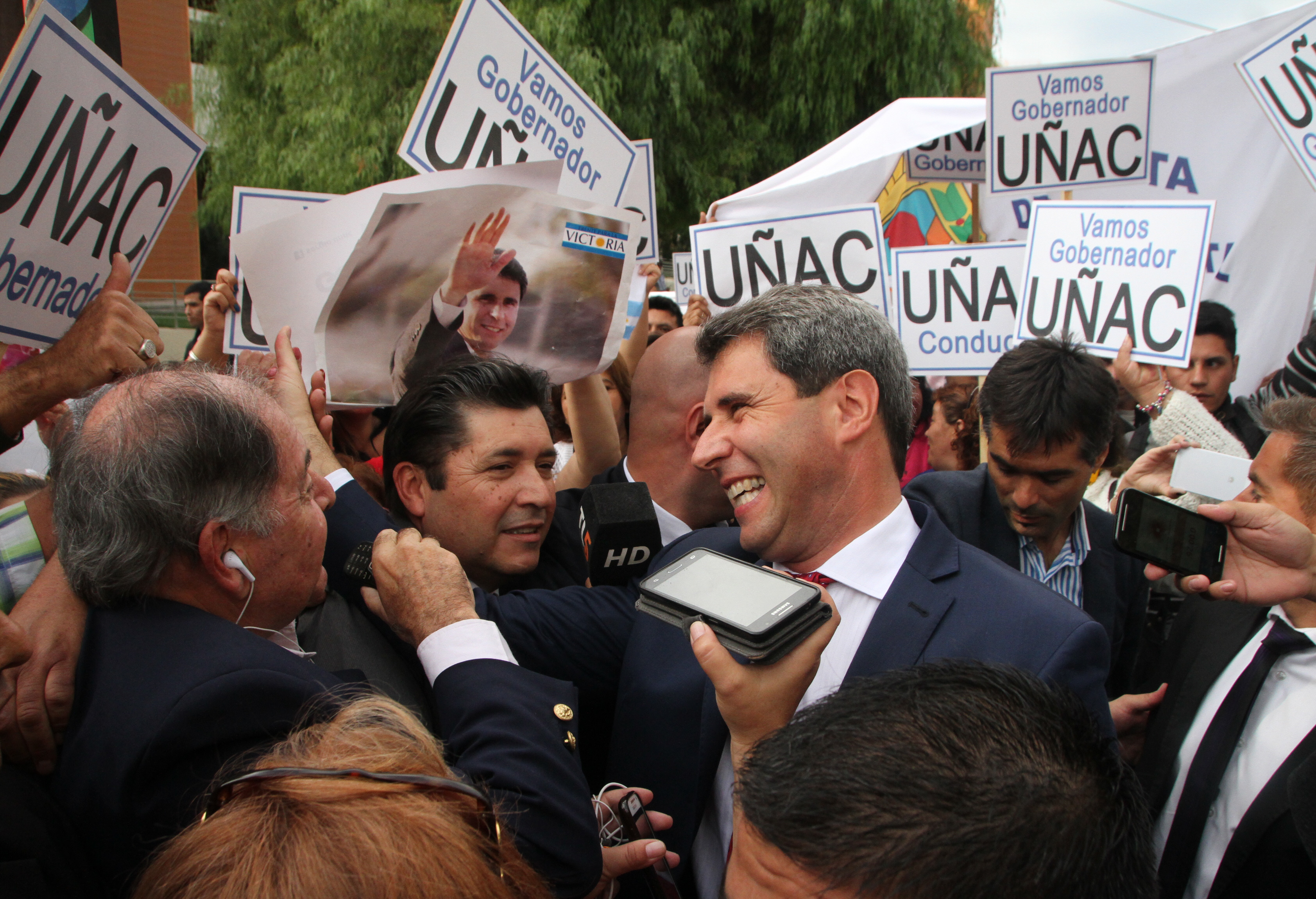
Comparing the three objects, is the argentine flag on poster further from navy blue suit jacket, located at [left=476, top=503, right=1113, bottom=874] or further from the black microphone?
navy blue suit jacket, located at [left=476, top=503, right=1113, bottom=874]

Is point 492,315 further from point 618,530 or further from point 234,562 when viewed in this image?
point 234,562

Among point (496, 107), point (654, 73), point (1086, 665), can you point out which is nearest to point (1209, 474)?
point (1086, 665)

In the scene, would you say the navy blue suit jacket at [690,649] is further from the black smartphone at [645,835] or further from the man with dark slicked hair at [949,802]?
the man with dark slicked hair at [949,802]

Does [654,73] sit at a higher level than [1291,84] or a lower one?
higher

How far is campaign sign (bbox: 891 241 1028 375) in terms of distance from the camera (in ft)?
15.7

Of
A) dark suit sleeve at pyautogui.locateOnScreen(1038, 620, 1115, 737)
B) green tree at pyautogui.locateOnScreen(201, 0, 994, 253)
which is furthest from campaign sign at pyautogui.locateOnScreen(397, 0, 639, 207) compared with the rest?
green tree at pyautogui.locateOnScreen(201, 0, 994, 253)

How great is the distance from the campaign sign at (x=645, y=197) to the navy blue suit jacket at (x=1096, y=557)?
189cm

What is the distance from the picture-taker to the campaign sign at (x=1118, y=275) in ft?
13.5

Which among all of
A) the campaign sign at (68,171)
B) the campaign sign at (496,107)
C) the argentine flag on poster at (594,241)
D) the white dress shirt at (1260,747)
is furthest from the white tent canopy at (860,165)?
the white dress shirt at (1260,747)

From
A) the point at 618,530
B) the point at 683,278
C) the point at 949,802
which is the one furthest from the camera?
the point at 683,278

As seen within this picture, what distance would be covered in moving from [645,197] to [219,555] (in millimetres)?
3223

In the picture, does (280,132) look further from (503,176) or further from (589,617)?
(589,617)

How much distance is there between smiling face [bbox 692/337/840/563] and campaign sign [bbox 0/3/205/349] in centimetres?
191

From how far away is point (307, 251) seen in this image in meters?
2.70
